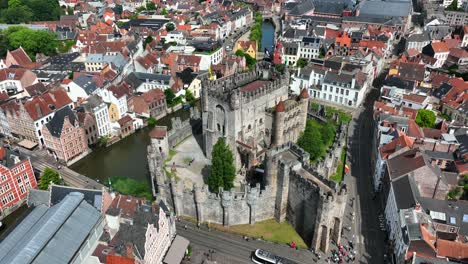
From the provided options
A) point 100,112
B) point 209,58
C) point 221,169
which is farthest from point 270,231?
point 209,58

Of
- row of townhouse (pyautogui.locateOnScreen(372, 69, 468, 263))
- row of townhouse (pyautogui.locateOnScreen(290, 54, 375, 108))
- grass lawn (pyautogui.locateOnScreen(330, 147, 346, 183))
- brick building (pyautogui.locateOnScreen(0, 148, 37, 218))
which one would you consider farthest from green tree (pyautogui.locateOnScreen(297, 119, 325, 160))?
brick building (pyautogui.locateOnScreen(0, 148, 37, 218))

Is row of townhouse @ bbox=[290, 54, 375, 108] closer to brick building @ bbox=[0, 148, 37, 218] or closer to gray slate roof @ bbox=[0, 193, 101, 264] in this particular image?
gray slate roof @ bbox=[0, 193, 101, 264]

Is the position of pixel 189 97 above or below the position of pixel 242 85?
below

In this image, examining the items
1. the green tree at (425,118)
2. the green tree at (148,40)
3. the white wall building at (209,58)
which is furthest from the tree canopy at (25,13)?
the green tree at (425,118)

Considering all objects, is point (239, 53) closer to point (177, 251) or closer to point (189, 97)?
point (189, 97)

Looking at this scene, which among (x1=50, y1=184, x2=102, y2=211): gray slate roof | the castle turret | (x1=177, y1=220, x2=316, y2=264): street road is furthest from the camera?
the castle turret

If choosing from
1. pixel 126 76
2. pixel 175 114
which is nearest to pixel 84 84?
pixel 126 76

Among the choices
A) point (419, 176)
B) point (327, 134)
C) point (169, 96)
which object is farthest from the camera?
point (169, 96)
